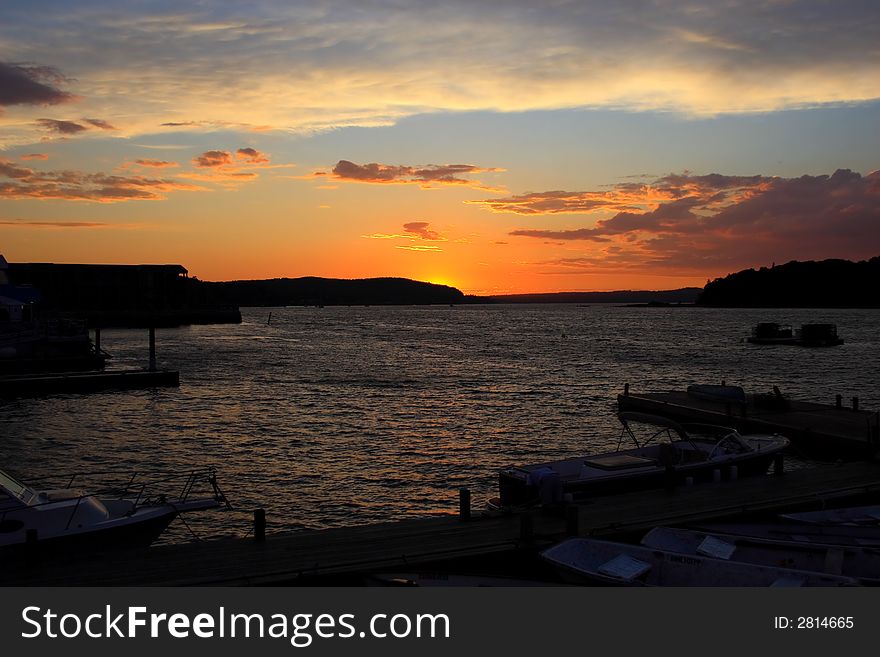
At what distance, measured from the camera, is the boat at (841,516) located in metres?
16.1

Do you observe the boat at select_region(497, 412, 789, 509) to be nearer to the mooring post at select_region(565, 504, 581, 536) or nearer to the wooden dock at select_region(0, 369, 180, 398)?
the mooring post at select_region(565, 504, 581, 536)

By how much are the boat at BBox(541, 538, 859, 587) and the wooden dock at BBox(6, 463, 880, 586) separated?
99cm

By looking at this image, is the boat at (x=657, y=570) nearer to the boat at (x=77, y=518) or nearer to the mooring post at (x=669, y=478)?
the mooring post at (x=669, y=478)

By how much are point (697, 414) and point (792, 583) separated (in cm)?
2690

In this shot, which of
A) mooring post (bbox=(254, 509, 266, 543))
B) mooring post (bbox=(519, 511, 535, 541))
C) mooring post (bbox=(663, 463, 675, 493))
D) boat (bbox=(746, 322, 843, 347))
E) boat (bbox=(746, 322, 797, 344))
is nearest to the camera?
mooring post (bbox=(519, 511, 535, 541))

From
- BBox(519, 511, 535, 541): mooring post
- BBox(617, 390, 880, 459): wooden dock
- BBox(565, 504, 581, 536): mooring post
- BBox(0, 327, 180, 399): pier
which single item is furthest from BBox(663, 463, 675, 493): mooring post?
BBox(0, 327, 180, 399): pier

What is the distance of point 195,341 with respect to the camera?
128250 millimetres

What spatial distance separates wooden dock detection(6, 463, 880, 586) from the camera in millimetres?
12734

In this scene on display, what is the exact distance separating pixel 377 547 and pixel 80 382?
1798 inches

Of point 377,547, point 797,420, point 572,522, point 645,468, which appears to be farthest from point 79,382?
point 572,522

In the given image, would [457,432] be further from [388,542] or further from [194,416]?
[388,542]

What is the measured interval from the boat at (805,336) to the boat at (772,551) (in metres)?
112

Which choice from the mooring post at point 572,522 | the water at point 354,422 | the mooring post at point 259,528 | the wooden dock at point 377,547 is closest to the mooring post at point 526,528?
the wooden dock at point 377,547

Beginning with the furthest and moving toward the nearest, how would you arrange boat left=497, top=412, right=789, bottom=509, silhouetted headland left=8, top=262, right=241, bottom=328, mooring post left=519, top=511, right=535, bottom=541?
silhouetted headland left=8, top=262, right=241, bottom=328, boat left=497, top=412, right=789, bottom=509, mooring post left=519, top=511, right=535, bottom=541
